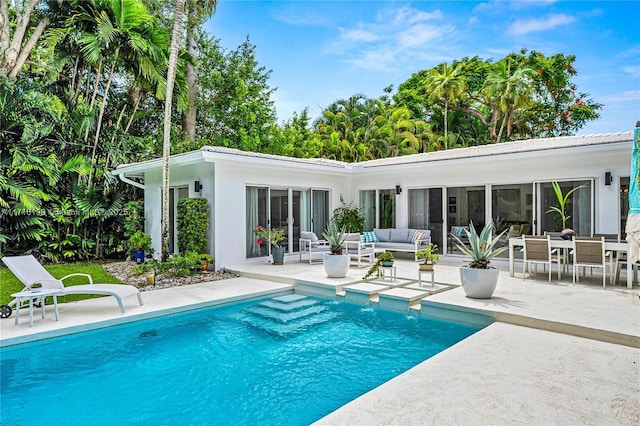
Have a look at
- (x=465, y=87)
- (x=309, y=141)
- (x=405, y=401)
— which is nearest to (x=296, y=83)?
(x=309, y=141)

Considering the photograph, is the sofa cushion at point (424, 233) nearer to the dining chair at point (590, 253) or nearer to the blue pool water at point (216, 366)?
the dining chair at point (590, 253)

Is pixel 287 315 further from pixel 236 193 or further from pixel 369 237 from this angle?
pixel 369 237

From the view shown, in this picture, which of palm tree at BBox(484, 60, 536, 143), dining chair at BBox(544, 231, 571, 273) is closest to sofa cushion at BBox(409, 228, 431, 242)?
dining chair at BBox(544, 231, 571, 273)

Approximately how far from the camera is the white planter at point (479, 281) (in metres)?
6.70

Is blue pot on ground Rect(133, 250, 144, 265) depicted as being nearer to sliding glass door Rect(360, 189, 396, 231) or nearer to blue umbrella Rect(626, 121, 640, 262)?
sliding glass door Rect(360, 189, 396, 231)

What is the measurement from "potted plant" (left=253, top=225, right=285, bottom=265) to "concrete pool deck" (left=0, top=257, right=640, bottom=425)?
2.67 m

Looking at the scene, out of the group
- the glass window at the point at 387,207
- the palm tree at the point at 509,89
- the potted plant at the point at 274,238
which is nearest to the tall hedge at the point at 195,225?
the potted plant at the point at 274,238

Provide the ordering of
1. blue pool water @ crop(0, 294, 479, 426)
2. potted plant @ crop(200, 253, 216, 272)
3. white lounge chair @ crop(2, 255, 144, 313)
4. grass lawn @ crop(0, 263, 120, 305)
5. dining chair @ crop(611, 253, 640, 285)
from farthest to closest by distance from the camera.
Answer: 1. potted plant @ crop(200, 253, 216, 272)
2. dining chair @ crop(611, 253, 640, 285)
3. grass lawn @ crop(0, 263, 120, 305)
4. white lounge chair @ crop(2, 255, 144, 313)
5. blue pool water @ crop(0, 294, 479, 426)

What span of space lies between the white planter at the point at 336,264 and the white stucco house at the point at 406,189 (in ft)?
10.8

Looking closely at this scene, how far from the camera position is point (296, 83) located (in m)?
23.4

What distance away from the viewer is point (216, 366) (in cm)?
485

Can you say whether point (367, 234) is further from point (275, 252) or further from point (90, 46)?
point (90, 46)

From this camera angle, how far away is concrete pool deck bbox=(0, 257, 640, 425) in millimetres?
3371

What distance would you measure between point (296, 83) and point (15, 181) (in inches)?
620
